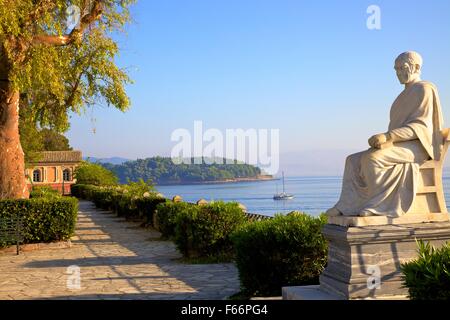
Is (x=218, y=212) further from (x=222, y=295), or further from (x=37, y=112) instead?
(x=37, y=112)

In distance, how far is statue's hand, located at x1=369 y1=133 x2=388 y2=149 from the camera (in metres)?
6.04

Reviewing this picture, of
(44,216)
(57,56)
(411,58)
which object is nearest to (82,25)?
(57,56)

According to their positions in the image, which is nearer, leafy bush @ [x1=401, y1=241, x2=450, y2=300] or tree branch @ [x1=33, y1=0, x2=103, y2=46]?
leafy bush @ [x1=401, y1=241, x2=450, y2=300]

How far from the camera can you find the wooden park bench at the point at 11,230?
47.7 ft

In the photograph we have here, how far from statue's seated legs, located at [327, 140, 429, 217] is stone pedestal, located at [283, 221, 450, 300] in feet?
0.79

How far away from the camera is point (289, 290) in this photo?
21.2ft

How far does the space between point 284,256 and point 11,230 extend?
9.80m

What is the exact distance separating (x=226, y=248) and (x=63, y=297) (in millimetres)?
4639

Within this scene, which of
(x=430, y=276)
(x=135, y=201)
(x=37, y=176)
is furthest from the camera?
(x=37, y=176)

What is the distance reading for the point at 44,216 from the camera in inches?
608

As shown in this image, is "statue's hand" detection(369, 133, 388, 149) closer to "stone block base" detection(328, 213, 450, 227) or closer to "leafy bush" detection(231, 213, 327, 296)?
"stone block base" detection(328, 213, 450, 227)

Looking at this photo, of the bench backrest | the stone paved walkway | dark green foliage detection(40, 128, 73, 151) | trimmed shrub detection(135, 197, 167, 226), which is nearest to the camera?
the stone paved walkway

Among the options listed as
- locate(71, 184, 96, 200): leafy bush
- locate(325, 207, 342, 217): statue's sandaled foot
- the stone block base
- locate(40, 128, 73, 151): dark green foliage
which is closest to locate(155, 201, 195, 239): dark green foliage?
locate(325, 207, 342, 217): statue's sandaled foot

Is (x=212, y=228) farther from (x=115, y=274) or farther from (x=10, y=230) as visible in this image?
(x=10, y=230)
